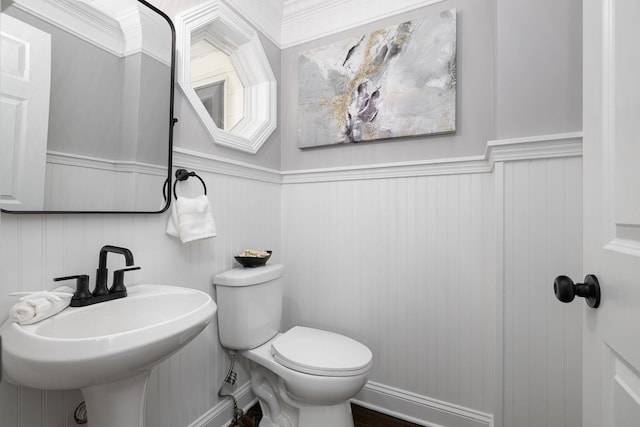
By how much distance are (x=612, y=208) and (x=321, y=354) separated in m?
1.11

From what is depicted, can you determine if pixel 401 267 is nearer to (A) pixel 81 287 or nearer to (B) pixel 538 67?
(B) pixel 538 67

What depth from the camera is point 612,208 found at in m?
0.55

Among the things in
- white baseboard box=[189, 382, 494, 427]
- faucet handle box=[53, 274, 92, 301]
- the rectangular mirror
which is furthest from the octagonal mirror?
white baseboard box=[189, 382, 494, 427]

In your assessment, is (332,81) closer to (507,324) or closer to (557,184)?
(557,184)

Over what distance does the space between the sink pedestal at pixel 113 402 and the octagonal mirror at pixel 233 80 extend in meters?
1.04

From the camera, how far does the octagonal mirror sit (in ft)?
5.05

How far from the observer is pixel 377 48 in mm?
1632

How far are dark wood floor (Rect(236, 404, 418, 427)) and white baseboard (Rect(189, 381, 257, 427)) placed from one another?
0.16ft

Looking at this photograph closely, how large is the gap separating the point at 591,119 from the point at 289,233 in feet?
5.04

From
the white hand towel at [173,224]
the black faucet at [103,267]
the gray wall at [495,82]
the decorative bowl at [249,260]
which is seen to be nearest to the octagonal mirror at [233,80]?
the gray wall at [495,82]

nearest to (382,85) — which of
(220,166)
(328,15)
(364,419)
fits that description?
(328,15)

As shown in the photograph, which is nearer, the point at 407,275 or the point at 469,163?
the point at 469,163

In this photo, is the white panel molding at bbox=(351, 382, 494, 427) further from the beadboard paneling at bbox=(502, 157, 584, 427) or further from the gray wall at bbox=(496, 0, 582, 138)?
the gray wall at bbox=(496, 0, 582, 138)

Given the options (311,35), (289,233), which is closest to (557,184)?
(289,233)
